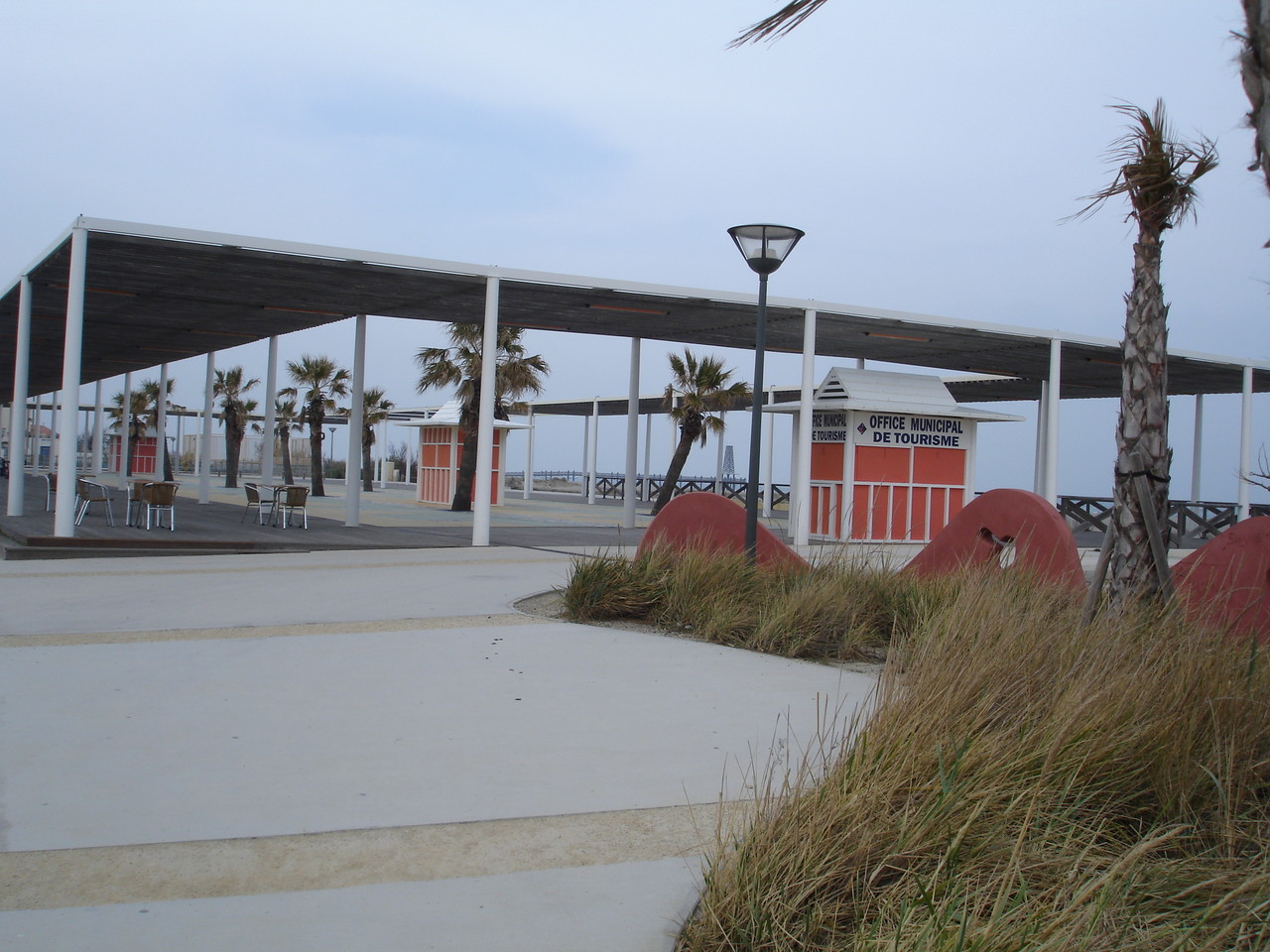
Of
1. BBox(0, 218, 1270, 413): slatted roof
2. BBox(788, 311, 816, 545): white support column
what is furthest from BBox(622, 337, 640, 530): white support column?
BBox(788, 311, 816, 545): white support column

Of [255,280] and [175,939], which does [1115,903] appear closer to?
[175,939]

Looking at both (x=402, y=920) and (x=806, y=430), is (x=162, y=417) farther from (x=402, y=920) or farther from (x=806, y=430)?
(x=402, y=920)

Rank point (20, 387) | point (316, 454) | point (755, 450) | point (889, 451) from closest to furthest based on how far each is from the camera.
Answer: point (755, 450), point (20, 387), point (889, 451), point (316, 454)

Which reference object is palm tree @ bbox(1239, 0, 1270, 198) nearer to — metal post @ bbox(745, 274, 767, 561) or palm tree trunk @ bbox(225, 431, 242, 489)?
metal post @ bbox(745, 274, 767, 561)

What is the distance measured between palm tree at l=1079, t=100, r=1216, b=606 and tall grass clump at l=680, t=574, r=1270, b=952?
1860 millimetres

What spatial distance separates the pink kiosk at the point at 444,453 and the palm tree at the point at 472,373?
8.07 ft

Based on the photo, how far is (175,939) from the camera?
113 inches

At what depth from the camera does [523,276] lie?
48.3 feet

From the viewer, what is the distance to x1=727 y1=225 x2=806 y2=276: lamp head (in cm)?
987

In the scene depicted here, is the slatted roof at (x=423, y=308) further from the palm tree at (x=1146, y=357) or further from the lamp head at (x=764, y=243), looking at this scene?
the palm tree at (x=1146, y=357)

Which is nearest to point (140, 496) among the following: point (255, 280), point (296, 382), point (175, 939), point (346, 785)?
point (255, 280)

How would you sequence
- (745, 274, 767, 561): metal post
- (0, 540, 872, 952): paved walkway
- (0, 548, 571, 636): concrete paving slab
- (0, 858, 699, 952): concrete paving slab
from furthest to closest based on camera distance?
(745, 274, 767, 561): metal post < (0, 548, 571, 636): concrete paving slab < (0, 540, 872, 952): paved walkway < (0, 858, 699, 952): concrete paving slab

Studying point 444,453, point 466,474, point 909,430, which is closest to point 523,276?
point 909,430

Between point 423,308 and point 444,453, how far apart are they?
12327 mm
